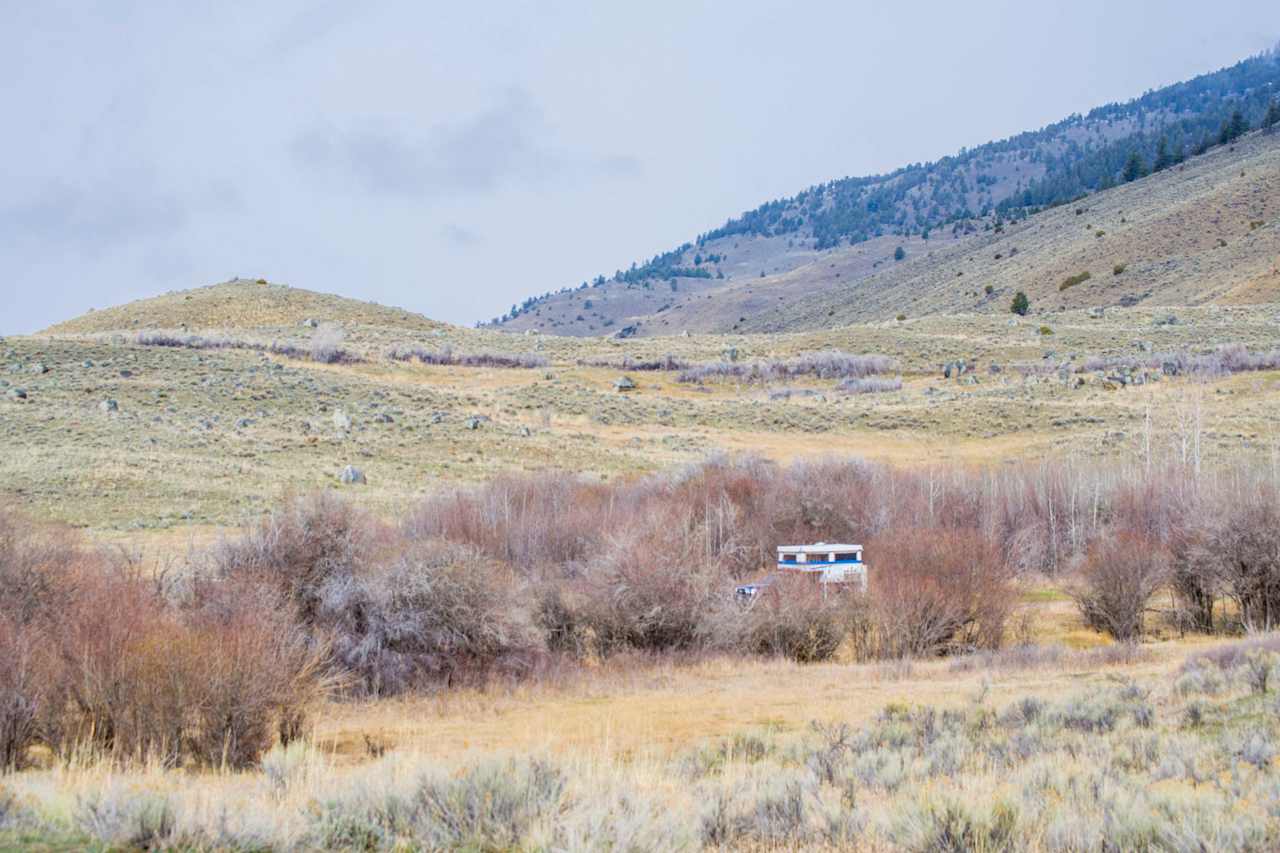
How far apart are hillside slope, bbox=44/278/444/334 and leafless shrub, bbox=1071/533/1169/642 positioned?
70.0 metres

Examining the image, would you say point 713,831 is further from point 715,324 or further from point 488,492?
point 715,324

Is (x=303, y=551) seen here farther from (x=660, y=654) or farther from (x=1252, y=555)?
(x=1252, y=555)

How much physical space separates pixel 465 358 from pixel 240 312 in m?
27.7

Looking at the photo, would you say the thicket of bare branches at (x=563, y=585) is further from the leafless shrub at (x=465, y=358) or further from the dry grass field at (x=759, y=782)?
the leafless shrub at (x=465, y=358)

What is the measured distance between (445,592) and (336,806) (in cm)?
1337

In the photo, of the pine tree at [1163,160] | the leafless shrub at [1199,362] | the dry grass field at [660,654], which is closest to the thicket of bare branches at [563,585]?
the dry grass field at [660,654]

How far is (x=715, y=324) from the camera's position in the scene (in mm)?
178000

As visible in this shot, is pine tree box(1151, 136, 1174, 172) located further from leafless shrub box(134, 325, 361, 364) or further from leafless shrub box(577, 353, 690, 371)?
leafless shrub box(134, 325, 361, 364)

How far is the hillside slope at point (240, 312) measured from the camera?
286 feet

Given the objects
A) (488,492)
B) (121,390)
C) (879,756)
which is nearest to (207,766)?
(879,756)

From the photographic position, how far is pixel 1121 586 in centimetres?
2800

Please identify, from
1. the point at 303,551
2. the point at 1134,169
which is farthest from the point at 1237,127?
the point at 303,551

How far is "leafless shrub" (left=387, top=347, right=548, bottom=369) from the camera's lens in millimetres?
73156

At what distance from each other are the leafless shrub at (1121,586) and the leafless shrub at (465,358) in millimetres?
49364
